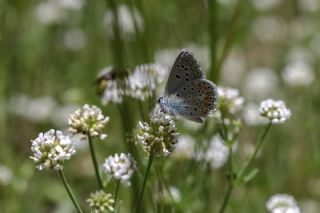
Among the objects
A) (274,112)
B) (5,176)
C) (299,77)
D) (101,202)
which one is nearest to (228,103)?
(274,112)

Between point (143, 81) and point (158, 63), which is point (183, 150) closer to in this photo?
point (158, 63)

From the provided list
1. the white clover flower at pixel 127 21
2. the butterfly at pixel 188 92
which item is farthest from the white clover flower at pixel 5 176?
the butterfly at pixel 188 92

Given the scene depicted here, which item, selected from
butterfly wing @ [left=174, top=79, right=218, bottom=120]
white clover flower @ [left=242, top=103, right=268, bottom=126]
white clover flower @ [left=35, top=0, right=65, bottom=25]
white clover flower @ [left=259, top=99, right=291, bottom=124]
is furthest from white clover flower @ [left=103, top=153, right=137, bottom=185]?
white clover flower @ [left=35, top=0, right=65, bottom=25]

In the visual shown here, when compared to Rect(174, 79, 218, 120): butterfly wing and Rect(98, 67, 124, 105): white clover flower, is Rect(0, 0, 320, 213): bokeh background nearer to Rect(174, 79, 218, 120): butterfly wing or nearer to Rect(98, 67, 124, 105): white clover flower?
Rect(98, 67, 124, 105): white clover flower

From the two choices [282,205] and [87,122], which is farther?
[282,205]

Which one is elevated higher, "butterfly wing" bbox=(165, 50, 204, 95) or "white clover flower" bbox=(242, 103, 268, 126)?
"white clover flower" bbox=(242, 103, 268, 126)

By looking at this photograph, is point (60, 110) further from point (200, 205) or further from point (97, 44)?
point (200, 205)

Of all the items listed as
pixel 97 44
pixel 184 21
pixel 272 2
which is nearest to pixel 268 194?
pixel 184 21

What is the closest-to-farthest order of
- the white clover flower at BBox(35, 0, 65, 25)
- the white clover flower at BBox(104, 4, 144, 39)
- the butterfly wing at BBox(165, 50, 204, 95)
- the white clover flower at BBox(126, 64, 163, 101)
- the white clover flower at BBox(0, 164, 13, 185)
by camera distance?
the butterfly wing at BBox(165, 50, 204, 95) → the white clover flower at BBox(126, 64, 163, 101) → the white clover flower at BBox(104, 4, 144, 39) → the white clover flower at BBox(0, 164, 13, 185) → the white clover flower at BBox(35, 0, 65, 25)
